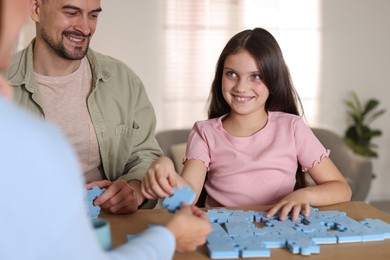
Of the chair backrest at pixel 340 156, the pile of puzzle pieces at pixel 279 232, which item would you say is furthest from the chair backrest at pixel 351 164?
the pile of puzzle pieces at pixel 279 232

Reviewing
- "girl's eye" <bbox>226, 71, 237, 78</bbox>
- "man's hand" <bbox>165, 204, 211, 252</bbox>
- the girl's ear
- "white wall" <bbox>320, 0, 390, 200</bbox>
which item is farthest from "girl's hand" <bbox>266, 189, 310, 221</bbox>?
"white wall" <bbox>320, 0, 390, 200</bbox>

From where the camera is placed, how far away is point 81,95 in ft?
8.18

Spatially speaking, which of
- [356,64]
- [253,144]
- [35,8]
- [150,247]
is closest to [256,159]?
[253,144]

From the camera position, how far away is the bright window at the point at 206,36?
20.4 feet

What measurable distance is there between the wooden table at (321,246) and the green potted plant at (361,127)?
Answer: 4.88 meters

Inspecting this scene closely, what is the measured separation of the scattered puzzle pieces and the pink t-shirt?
522 mm

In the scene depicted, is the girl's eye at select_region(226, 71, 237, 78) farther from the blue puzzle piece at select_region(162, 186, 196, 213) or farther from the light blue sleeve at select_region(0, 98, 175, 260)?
the light blue sleeve at select_region(0, 98, 175, 260)

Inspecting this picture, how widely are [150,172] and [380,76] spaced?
237 inches

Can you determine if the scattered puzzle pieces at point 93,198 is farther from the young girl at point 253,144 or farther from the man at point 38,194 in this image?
the man at point 38,194

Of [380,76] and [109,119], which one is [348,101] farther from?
[109,119]

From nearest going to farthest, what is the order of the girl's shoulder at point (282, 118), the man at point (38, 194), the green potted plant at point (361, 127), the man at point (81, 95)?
the man at point (38, 194) → the girl's shoulder at point (282, 118) → the man at point (81, 95) → the green potted plant at point (361, 127)

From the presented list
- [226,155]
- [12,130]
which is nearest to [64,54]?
[226,155]

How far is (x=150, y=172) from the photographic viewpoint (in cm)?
146

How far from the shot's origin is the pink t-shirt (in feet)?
6.90
